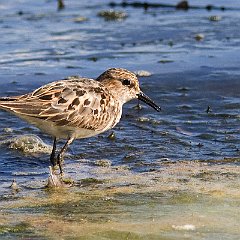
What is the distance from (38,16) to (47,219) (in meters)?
8.23

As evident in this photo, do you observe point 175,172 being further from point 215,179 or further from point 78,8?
point 78,8

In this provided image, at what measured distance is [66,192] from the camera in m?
6.29

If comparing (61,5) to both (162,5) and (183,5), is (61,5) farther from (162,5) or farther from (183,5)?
(183,5)

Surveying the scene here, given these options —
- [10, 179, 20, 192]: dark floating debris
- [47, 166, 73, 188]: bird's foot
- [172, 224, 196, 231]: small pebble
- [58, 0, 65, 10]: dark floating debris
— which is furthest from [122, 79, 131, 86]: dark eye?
[58, 0, 65, 10]: dark floating debris

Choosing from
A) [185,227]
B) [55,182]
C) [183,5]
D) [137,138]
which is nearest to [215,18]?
[183,5]

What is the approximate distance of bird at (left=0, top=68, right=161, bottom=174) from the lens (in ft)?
21.7

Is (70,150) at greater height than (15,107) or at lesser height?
lesser

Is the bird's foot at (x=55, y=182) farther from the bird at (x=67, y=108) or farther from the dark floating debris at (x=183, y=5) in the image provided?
the dark floating debris at (x=183, y=5)

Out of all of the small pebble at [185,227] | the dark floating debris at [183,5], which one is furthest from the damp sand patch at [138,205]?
the dark floating debris at [183,5]

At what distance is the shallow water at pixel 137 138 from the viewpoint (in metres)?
5.57

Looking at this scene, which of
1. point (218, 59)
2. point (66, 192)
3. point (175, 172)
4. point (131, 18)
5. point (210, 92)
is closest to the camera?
point (66, 192)

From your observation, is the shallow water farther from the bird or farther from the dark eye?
the dark eye

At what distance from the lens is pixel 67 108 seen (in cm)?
677

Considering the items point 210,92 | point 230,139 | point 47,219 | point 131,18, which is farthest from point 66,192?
point 131,18
